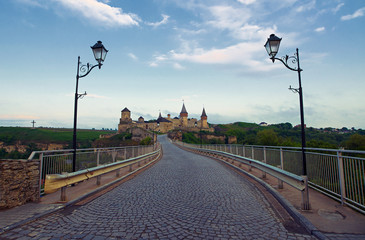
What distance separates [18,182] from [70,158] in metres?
2.49

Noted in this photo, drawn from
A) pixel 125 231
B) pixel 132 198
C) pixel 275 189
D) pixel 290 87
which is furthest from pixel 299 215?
pixel 290 87

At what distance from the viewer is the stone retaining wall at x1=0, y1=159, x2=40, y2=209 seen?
4.87 m

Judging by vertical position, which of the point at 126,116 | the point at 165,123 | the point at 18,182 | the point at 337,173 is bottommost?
the point at 18,182

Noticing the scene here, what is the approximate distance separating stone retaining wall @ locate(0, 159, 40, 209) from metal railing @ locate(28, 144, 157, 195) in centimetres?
22

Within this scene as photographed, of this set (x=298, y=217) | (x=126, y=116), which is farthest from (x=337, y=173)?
(x=126, y=116)

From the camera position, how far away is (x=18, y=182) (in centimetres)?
520

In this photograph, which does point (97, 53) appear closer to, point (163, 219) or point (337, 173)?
point (163, 219)

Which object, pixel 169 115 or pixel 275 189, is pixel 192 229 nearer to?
pixel 275 189

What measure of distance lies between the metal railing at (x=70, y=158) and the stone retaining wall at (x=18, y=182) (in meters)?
0.22

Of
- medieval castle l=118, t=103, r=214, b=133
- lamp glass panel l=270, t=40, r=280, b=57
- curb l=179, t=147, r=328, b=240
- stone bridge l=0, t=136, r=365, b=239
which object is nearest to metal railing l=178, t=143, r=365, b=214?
stone bridge l=0, t=136, r=365, b=239

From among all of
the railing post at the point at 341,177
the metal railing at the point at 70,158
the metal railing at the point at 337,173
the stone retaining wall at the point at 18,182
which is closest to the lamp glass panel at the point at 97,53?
the metal railing at the point at 70,158

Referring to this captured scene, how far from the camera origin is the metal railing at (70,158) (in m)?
6.17

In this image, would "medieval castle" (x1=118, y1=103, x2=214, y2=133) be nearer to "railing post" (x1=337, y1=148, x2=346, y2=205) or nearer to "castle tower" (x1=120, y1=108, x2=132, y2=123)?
"castle tower" (x1=120, y1=108, x2=132, y2=123)

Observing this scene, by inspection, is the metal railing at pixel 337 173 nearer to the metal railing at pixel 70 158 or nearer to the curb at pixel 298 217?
the curb at pixel 298 217
